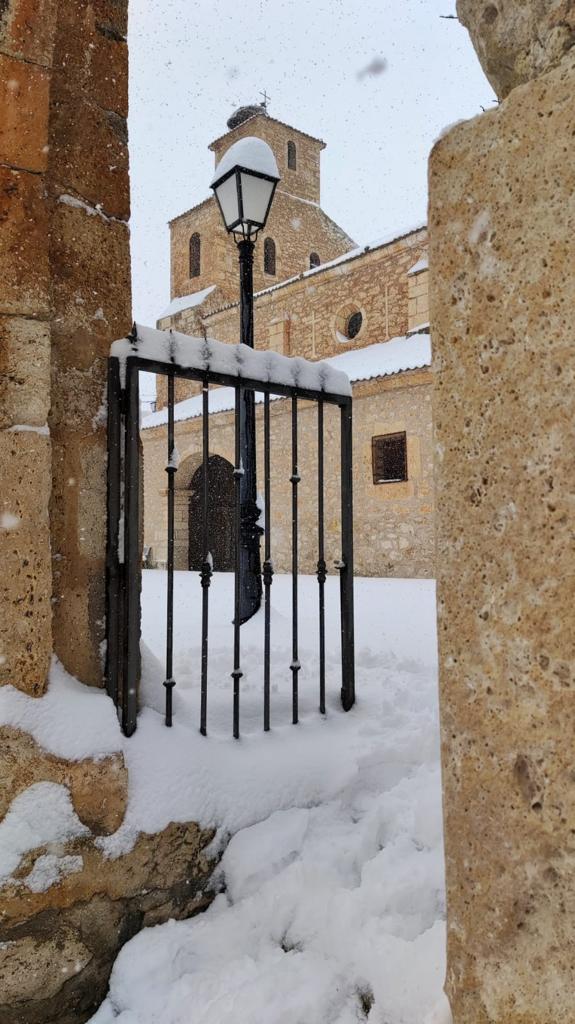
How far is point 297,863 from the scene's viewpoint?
182 cm

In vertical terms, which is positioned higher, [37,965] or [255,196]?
[255,196]

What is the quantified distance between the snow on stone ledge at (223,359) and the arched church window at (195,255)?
A: 21.5 meters

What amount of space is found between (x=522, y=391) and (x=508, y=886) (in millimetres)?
681

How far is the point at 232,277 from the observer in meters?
21.6

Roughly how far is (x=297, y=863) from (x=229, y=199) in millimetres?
4651

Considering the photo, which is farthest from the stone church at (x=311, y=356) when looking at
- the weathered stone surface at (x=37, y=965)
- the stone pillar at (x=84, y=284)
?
the weathered stone surface at (x=37, y=965)

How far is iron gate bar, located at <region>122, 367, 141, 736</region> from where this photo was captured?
197 centimetres

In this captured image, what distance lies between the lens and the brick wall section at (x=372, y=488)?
12.0m

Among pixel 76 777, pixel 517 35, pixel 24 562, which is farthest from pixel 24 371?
pixel 517 35

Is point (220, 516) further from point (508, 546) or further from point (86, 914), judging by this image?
point (508, 546)

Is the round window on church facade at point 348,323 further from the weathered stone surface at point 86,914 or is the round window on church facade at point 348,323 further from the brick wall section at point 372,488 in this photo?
the weathered stone surface at point 86,914

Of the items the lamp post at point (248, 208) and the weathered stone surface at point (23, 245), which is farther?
the lamp post at point (248, 208)

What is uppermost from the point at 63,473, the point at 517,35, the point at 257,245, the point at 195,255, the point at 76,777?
the point at 257,245

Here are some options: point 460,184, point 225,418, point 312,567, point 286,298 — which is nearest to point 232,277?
point 286,298
